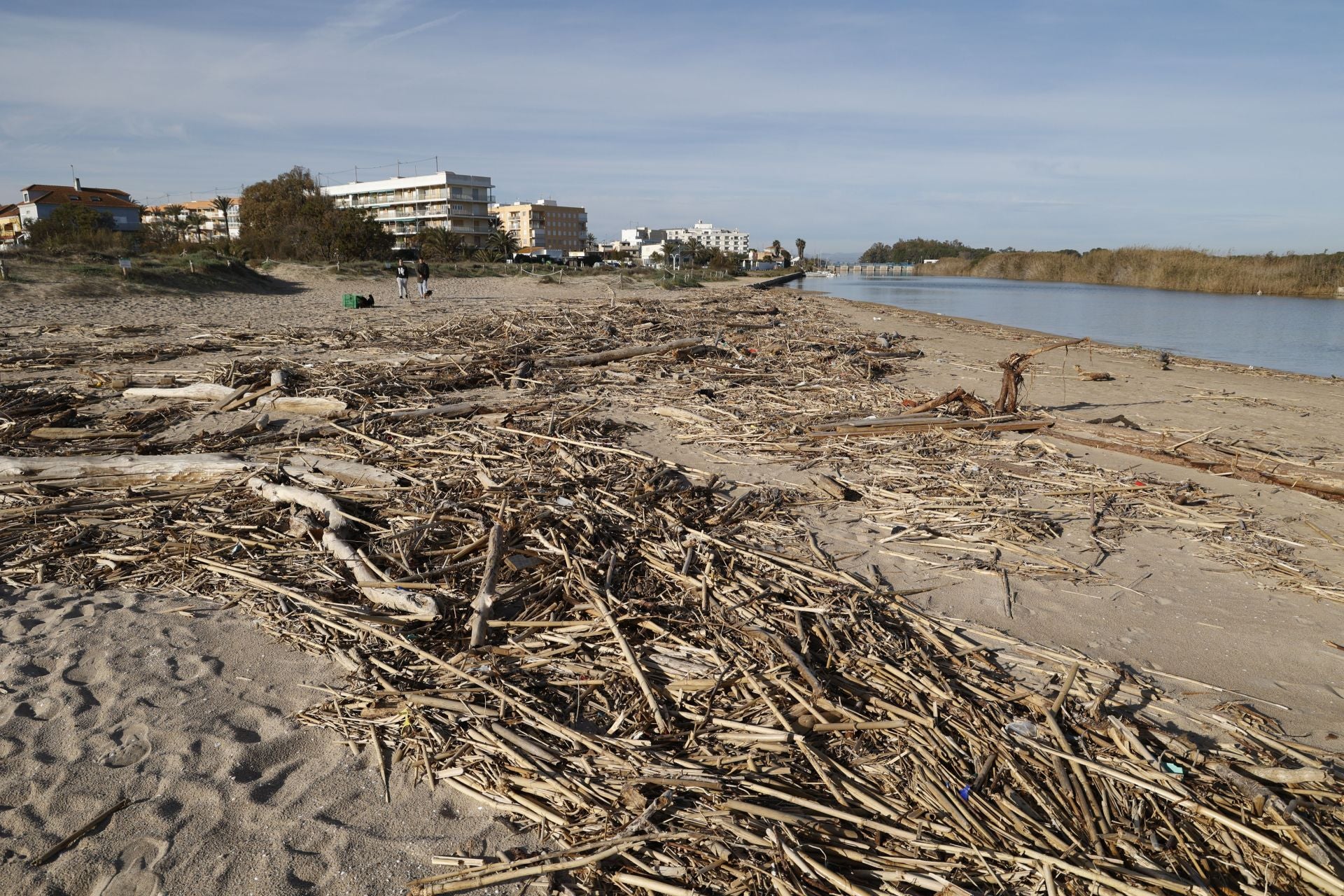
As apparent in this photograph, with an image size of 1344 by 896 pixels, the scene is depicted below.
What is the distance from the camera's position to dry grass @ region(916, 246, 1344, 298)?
46.7m

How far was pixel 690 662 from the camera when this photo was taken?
3.58 meters

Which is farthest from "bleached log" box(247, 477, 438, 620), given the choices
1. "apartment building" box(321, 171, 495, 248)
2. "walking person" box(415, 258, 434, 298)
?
"apartment building" box(321, 171, 495, 248)

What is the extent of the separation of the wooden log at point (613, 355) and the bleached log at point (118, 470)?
19.3ft

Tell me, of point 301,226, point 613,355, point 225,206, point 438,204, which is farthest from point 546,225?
point 613,355

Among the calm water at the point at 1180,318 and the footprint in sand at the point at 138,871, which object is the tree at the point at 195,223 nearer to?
the calm water at the point at 1180,318

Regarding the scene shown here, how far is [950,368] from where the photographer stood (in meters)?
13.5

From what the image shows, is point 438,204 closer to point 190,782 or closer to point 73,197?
point 73,197

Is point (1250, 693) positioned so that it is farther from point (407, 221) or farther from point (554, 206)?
point (554, 206)

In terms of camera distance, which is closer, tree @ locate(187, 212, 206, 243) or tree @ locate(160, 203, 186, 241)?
tree @ locate(160, 203, 186, 241)

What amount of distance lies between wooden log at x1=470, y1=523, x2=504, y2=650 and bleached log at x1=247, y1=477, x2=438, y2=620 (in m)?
0.23

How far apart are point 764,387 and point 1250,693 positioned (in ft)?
23.3

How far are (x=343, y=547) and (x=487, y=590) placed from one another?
1159 mm

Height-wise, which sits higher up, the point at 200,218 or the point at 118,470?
the point at 200,218

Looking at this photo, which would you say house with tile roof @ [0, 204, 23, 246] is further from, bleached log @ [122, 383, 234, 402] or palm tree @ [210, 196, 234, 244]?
bleached log @ [122, 383, 234, 402]
